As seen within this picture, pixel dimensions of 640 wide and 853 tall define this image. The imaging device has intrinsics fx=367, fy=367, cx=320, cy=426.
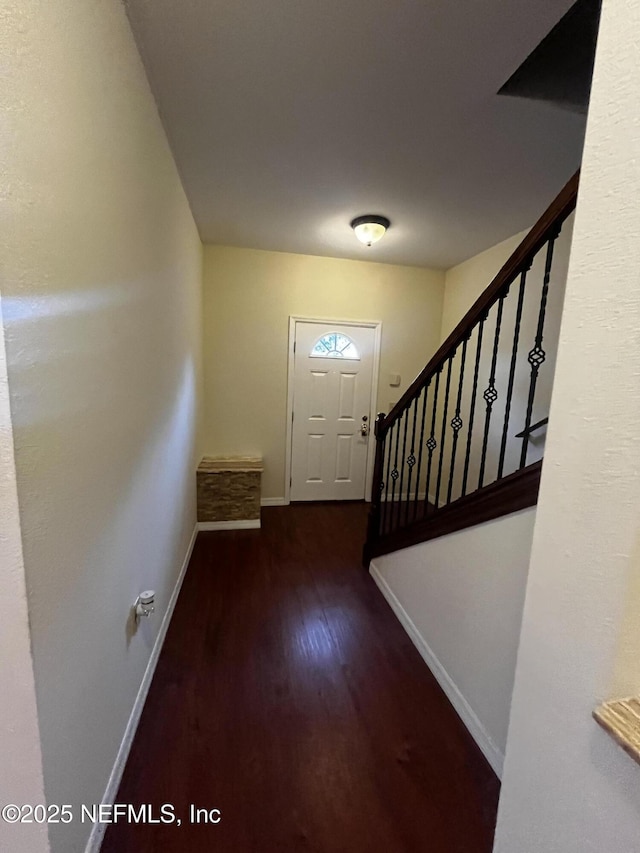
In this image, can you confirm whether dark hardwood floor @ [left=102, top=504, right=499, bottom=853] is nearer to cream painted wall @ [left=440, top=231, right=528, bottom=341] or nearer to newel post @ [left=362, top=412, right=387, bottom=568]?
newel post @ [left=362, top=412, right=387, bottom=568]

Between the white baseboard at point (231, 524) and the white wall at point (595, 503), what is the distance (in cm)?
280

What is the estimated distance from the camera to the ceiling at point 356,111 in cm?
125

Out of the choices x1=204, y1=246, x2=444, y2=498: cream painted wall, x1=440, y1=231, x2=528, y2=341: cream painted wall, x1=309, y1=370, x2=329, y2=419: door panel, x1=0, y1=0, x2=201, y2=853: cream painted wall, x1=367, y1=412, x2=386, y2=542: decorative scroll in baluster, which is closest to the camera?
x1=0, y1=0, x2=201, y2=853: cream painted wall

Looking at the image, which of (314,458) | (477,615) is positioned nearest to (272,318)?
(314,458)

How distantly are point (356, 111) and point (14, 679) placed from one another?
2.28 meters

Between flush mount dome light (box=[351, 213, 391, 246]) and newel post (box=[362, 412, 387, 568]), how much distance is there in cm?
139

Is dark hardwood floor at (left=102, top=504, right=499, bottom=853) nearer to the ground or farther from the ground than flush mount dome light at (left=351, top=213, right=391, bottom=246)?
nearer to the ground

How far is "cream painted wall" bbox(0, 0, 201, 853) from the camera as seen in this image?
0.72 metres

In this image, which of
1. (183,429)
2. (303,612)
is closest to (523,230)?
(183,429)

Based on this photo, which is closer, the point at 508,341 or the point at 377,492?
the point at 377,492

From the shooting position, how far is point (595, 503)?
0.65 m

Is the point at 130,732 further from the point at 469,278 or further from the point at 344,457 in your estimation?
the point at 469,278

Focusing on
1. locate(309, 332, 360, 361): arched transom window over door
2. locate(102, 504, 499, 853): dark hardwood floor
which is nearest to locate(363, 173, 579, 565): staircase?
locate(102, 504, 499, 853): dark hardwood floor

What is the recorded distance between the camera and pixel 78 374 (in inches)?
37.1
